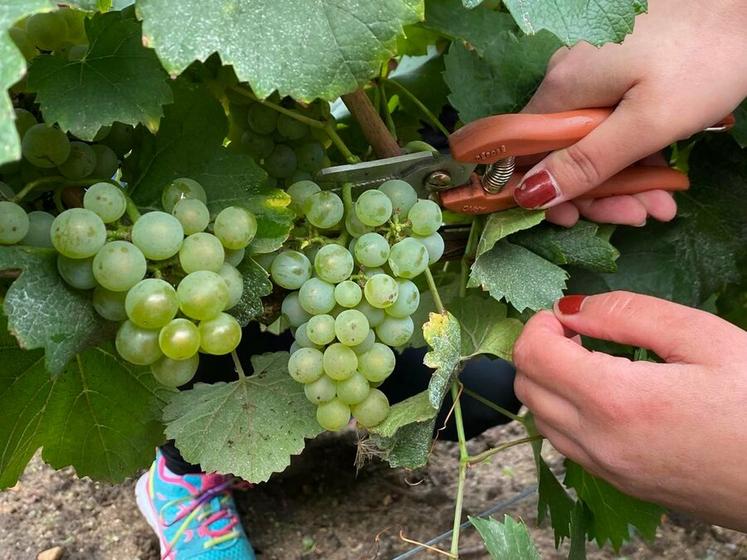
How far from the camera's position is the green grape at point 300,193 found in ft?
2.13

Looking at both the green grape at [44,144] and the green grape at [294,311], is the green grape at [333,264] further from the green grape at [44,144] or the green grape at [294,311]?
the green grape at [44,144]

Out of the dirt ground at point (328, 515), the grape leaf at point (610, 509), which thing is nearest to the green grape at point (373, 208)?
the grape leaf at point (610, 509)

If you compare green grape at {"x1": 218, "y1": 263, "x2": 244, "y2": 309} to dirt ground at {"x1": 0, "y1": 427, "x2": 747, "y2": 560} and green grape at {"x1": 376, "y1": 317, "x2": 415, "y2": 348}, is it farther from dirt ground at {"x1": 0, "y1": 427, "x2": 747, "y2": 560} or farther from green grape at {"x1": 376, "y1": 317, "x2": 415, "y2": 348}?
dirt ground at {"x1": 0, "y1": 427, "x2": 747, "y2": 560}

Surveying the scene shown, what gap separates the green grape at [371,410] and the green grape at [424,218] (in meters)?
0.15

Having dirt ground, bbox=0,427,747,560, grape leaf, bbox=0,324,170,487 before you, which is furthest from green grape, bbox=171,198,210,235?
dirt ground, bbox=0,427,747,560

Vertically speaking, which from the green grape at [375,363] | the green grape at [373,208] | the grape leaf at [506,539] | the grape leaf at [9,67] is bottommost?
the grape leaf at [506,539]

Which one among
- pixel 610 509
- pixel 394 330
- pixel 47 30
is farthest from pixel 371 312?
pixel 610 509

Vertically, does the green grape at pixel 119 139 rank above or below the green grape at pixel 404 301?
above

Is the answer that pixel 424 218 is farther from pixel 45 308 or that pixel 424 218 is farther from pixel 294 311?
pixel 45 308

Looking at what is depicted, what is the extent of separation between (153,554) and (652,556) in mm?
923

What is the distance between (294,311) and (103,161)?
199 mm

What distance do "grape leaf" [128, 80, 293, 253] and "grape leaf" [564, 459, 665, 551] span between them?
502mm

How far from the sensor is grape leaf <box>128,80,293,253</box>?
0.63 meters

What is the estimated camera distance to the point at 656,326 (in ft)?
2.08
